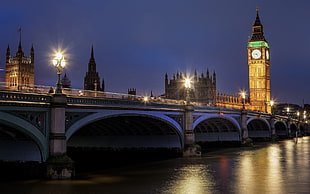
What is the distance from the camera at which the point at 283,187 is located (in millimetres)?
25188

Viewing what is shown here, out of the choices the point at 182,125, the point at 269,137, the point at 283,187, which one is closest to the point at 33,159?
the point at 283,187

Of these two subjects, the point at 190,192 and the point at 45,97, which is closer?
the point at 190,192

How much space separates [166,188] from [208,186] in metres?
2.75

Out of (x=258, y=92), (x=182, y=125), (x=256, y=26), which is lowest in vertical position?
(x=182, y=125)

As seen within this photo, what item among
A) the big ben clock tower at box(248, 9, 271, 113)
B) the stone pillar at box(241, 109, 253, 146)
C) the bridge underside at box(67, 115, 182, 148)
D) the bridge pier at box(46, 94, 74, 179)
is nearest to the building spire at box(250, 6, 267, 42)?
the big ben clock tower at box(248, 9, 271, 113)

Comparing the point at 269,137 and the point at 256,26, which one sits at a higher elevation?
the point at 256,26

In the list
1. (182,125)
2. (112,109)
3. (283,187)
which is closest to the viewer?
(283,187)

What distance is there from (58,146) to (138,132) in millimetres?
22841

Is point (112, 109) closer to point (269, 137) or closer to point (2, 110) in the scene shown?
point (2, 110)

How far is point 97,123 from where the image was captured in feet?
140

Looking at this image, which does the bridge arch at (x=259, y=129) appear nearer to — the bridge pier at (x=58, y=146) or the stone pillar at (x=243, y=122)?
the stone pillar at (x=243, y=122)

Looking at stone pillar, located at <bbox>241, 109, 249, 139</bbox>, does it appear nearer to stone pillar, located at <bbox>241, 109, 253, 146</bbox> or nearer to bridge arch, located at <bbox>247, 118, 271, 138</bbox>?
stone pillar, located at <bbox>241, 109, 253, 146</bbox>

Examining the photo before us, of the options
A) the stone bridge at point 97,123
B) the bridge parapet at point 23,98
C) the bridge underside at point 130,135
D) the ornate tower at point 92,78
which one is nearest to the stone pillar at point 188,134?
the stone bridge at point 97,123

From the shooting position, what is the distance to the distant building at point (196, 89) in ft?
448
